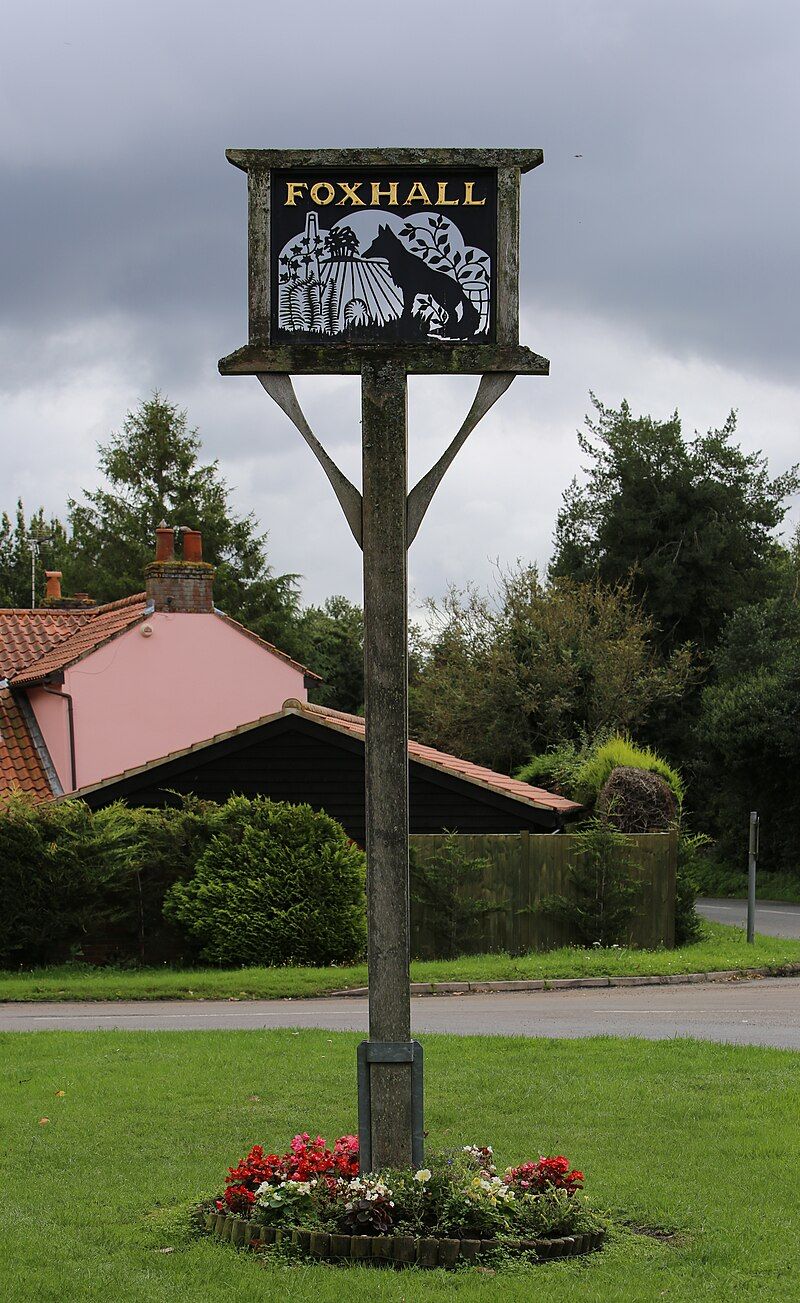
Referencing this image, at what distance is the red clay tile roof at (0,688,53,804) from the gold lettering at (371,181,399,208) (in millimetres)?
20618

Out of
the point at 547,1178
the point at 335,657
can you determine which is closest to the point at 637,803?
the point at 547,1178

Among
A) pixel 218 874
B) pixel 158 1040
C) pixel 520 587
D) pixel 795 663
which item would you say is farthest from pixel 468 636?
pixel 158 1040

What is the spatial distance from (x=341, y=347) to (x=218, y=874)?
1597 cm

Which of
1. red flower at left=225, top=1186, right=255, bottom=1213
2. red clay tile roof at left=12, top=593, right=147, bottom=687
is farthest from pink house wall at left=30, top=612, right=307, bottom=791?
red flower at left=225, top=1186, right=255, bottom=1213

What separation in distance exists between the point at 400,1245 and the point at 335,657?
59.7 metres

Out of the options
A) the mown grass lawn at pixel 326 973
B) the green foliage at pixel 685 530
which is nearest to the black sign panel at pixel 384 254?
the mown grass lawn at pixel 326 973

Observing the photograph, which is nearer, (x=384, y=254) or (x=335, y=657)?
(x=384, y=254)

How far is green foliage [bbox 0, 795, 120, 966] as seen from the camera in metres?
22.0

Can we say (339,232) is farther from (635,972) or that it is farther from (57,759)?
(57,759)

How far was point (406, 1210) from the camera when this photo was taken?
6.77 m

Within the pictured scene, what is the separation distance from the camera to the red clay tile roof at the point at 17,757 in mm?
28156

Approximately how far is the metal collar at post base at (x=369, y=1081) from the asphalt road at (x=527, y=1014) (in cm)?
718

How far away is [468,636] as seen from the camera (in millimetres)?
48469

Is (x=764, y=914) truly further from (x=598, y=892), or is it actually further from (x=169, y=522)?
(x=169, y=522)
